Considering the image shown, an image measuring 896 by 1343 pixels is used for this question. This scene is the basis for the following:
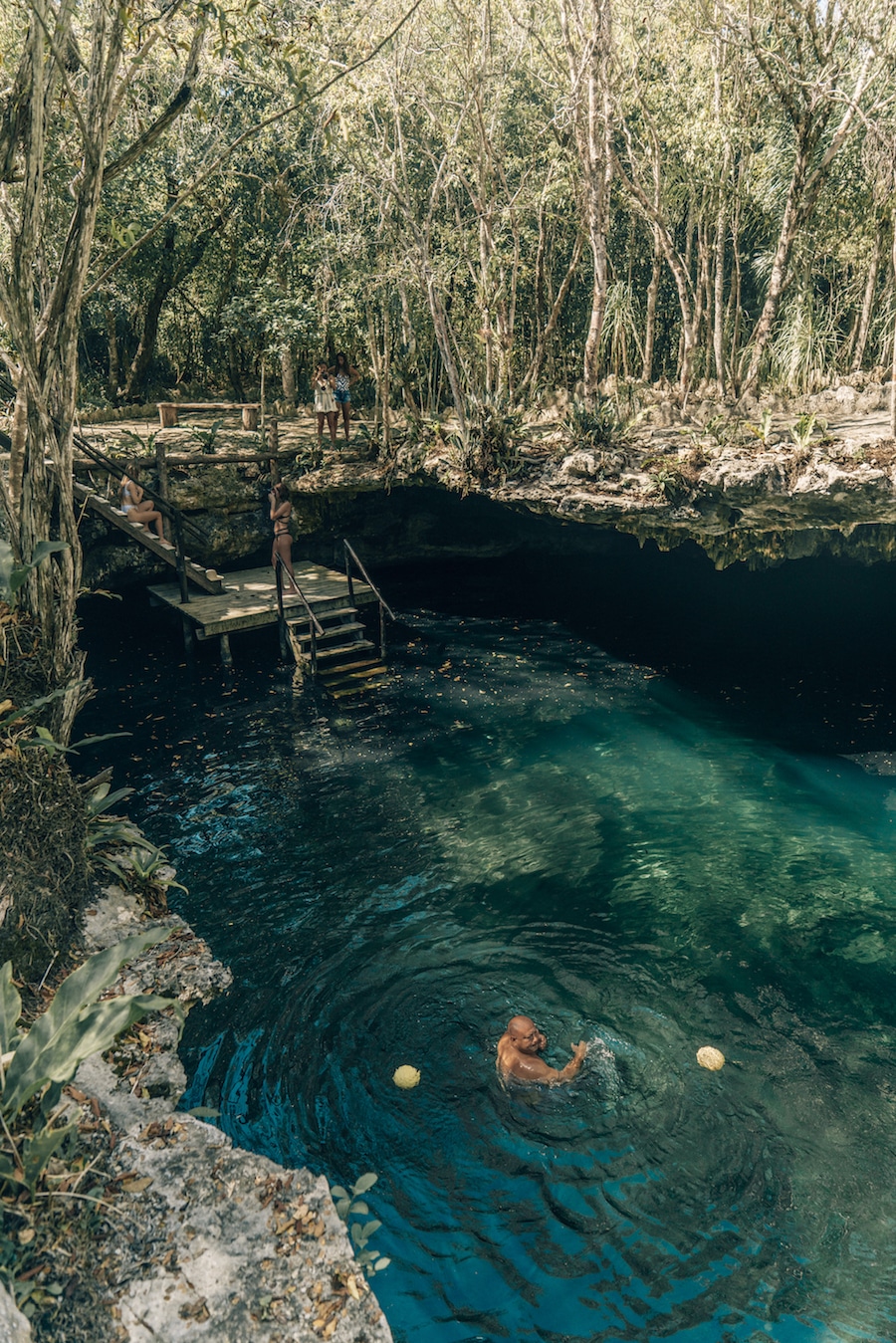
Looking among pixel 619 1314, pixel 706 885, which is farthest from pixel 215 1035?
pixel 706 885

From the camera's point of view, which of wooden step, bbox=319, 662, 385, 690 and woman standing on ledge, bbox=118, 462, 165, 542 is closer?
wooden step, bbox=319, 662, 385, 690

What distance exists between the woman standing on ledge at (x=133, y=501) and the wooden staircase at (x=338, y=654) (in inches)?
116

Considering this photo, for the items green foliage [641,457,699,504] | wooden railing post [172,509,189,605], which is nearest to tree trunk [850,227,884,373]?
green foliage [641,457,699,504]

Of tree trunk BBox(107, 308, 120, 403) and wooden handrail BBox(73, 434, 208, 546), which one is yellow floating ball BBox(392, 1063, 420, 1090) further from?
tree trunk BBox(107, 308, 120, 403)

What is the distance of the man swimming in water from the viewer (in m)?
6.38

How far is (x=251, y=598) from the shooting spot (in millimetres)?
15375

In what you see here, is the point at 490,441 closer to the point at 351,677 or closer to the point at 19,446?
the point at 351,677

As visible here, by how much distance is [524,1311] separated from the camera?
516 centimetres

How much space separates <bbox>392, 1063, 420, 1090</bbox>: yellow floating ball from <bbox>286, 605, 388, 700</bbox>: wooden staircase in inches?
302

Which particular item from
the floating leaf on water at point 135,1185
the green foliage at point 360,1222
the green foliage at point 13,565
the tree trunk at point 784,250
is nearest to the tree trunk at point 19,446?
the green foliage at point 13,565

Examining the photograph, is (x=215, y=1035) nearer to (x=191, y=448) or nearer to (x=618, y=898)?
(x=618, y=898)

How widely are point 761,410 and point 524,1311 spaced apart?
13.8 metres

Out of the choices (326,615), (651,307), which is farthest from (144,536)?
(651,307)

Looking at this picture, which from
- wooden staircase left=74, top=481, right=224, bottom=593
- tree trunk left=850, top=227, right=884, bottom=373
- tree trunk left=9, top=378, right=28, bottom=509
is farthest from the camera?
tree trunk left=850, top=227, right=884, bottom=373
